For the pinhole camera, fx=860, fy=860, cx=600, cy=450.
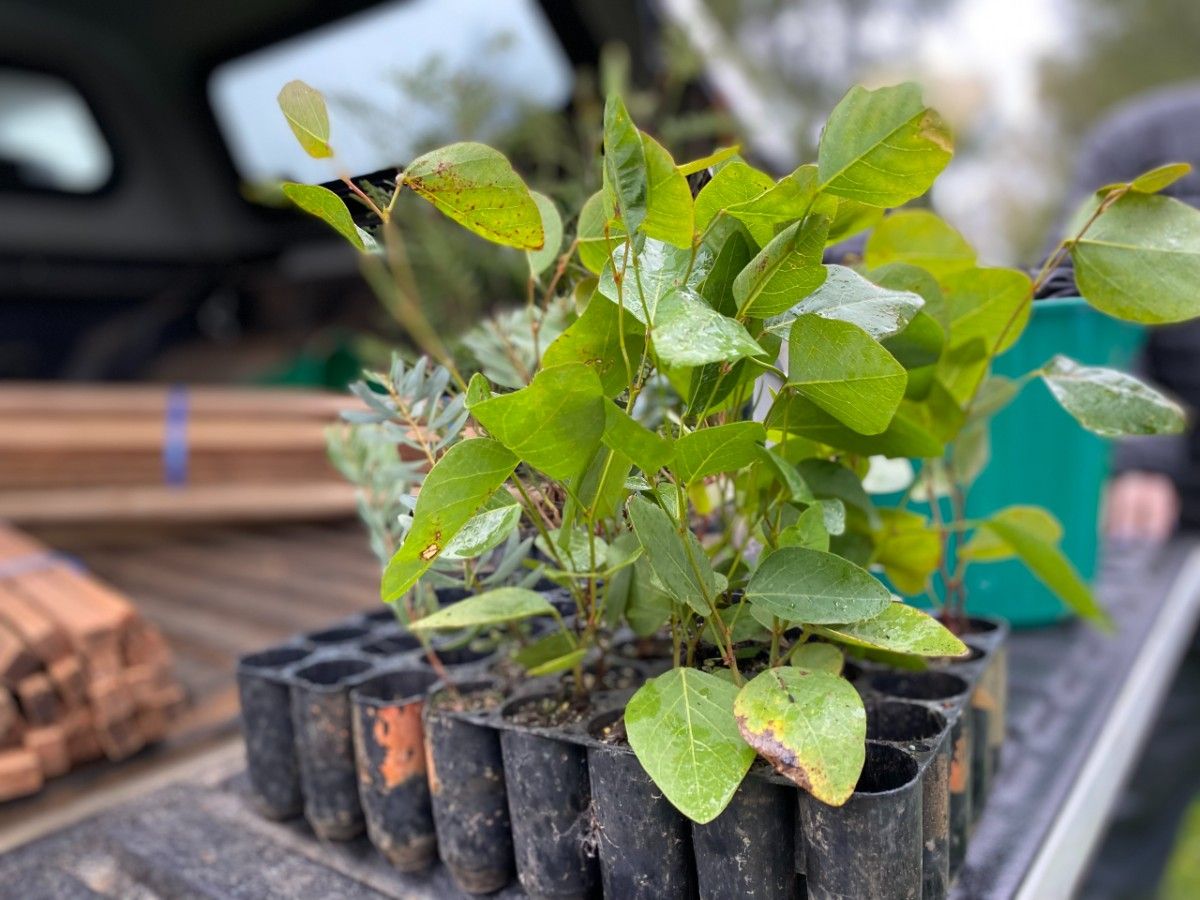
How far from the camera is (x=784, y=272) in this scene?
38cm

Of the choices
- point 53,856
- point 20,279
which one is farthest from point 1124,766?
point 20,279

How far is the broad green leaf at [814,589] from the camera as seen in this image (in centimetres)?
39

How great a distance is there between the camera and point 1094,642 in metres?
0.97

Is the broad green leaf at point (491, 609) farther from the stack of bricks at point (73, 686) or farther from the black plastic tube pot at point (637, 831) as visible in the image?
the stack of bricks at point (73, 686)

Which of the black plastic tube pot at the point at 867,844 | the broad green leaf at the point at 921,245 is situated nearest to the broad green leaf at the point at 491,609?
the black plastic tube pot at the point at 867,844

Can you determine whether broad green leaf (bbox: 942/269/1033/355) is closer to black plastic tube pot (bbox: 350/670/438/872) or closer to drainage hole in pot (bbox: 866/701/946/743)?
drainage hole in pot (bbox: 866/701/946/743)

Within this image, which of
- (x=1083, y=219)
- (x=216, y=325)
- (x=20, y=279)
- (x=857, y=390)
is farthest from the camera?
(x=216, y=325)

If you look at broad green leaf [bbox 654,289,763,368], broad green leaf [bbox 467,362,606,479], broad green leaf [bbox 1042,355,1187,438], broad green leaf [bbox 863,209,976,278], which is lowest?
broad green leaf [bbox 1042,355,1187,438]

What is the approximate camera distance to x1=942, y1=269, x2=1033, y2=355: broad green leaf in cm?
51

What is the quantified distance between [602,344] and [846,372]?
11 cm

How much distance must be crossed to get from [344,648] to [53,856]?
25 centimetres

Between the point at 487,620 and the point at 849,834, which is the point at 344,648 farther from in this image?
the point at 849,834

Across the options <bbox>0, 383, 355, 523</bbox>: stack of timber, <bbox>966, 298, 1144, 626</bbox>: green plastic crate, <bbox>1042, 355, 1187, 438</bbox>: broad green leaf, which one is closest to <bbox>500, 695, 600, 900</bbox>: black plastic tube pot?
<bbox>1042, 355, 1187, 438</bbox>: broad green leaf

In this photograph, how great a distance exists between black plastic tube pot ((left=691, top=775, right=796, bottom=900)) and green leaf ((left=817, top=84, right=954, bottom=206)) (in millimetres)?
281
